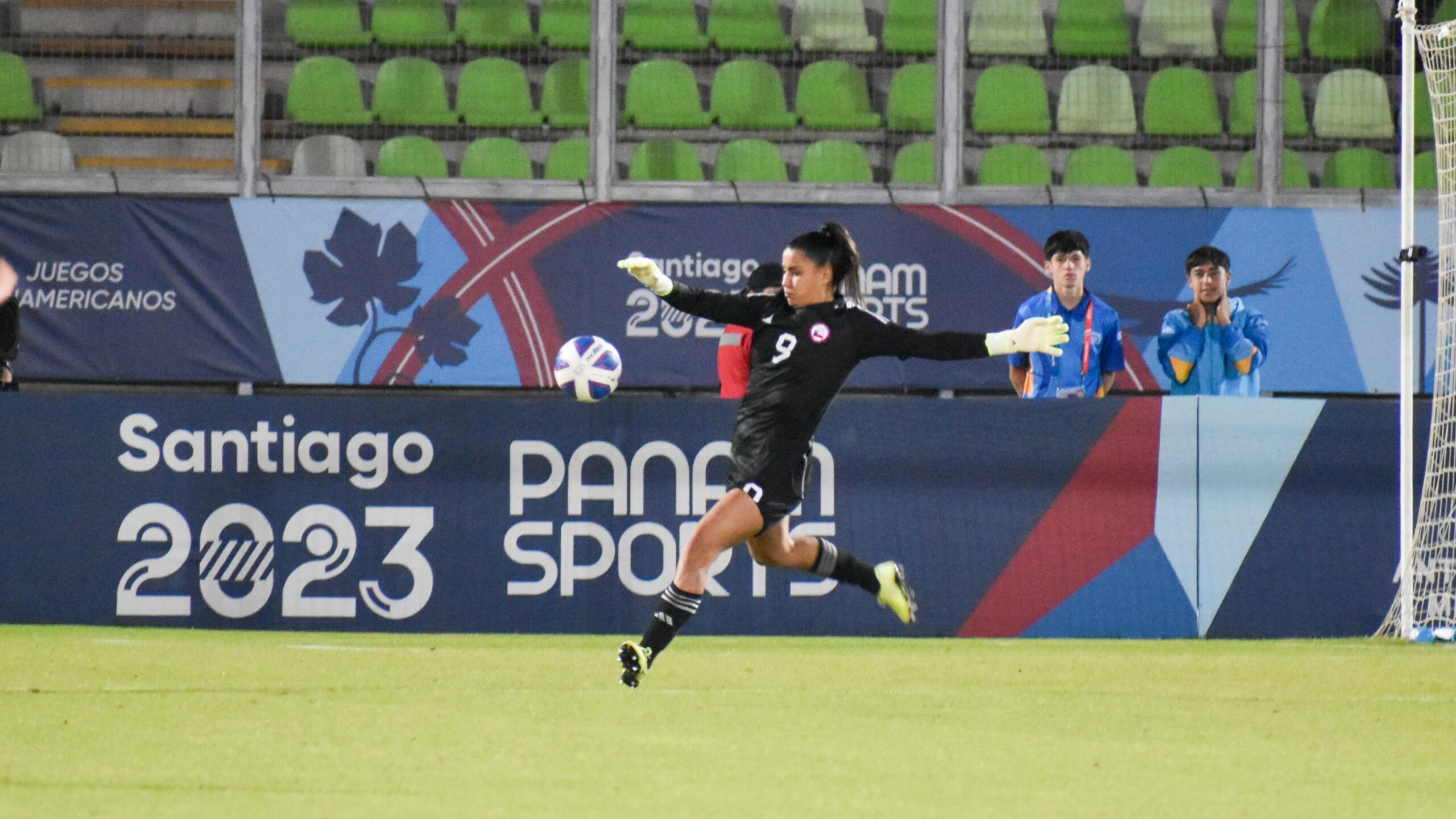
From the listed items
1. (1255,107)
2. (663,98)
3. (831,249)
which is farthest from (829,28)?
(831,249)

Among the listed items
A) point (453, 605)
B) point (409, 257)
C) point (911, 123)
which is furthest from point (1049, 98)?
point (453, 605)

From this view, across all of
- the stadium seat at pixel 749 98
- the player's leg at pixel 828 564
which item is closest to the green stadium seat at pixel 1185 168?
the stadium seat at pixel 749 98

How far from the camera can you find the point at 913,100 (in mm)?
14531

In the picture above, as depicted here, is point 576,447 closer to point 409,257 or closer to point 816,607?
point 816,607

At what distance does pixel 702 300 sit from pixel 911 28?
750cm

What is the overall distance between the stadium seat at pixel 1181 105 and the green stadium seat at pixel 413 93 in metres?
5.66

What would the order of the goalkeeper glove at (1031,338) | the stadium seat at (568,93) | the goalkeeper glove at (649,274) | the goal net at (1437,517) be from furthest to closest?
1. the stadium seat at (568,93)
2. the goal net at (1437,517)
3. the goalkeeper glove at (649,274)
4. the goalkeeper glove at (1031,338)

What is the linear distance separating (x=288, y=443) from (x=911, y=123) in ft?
20.5

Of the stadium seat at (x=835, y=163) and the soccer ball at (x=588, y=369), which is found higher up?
the stadium seat at (x=835, y=163)

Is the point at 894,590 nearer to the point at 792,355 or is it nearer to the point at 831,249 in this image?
the point at 792,355

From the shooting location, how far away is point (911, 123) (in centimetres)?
1452

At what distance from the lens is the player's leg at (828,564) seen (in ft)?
25.6

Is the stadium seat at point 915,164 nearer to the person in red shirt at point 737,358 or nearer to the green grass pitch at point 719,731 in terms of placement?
the person in red shirt at point 737,358


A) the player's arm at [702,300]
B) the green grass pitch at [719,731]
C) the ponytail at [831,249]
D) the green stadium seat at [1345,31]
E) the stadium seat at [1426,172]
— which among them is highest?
the green stadium seat at [1345,31]
